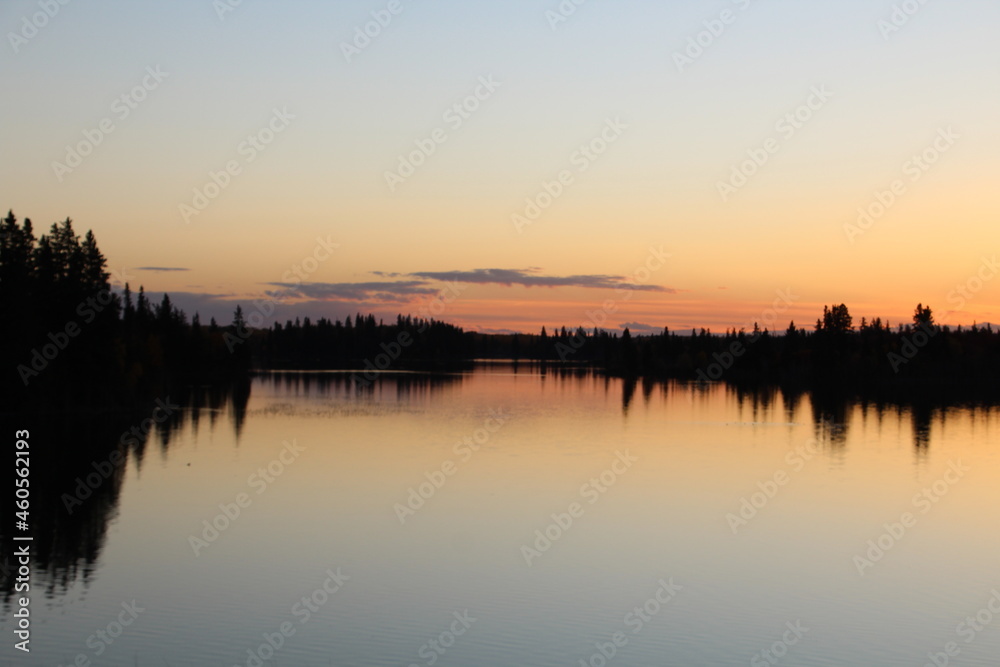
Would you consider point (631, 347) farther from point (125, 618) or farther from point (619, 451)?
point (125, 618)

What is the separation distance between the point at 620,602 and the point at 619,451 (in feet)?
86.3

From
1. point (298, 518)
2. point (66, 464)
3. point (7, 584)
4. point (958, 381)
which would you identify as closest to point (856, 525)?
point (298, 518)

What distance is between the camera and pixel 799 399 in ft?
299
